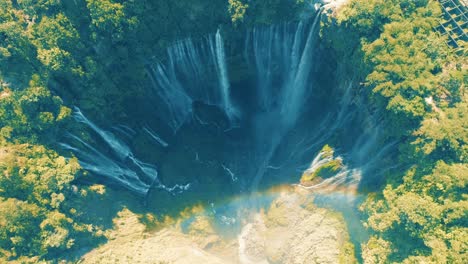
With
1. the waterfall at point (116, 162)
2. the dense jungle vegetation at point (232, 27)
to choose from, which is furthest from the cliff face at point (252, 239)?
the waterfall at point (116, 162)

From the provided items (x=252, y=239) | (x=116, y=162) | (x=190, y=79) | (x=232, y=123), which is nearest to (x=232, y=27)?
(x=190, y=79)

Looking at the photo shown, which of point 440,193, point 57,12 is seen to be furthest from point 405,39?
point 57,12

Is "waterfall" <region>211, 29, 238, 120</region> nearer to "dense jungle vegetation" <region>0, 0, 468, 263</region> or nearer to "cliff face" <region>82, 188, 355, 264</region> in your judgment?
"dense jungle vegetation" <region>0, 0, 468, 263</region>

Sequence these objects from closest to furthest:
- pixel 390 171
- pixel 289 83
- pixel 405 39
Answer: pixel 405 39 < pixel 390 171 < pixel 289 83

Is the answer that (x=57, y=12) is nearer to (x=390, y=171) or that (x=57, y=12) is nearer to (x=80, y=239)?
(x=80, y=239)

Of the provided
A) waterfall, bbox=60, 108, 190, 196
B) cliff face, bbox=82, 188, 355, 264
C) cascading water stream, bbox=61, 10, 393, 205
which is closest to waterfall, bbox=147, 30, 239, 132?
cascading water stream, bbox=61, 10, 393, 205

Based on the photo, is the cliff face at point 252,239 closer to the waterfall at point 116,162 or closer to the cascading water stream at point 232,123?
the cascading water stream at point 232,123
